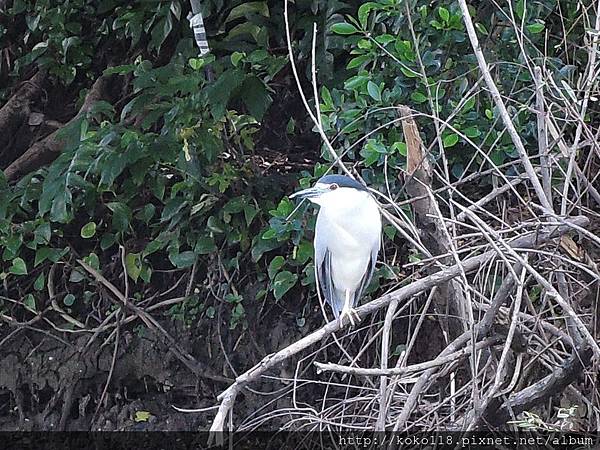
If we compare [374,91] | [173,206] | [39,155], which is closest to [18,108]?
[39,155]

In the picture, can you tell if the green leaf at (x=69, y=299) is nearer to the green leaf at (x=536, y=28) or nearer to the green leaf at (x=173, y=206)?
the green leaf at (x=173, y=206)

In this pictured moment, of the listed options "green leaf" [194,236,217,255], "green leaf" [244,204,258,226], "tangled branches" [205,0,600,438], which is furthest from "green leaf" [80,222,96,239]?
"tangled branches" [205,0,600,438]

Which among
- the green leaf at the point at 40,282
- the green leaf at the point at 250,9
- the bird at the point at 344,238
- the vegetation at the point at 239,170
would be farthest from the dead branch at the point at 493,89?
the green leaf at the point at 40,282

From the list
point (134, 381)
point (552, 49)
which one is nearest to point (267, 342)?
point (134, 381)

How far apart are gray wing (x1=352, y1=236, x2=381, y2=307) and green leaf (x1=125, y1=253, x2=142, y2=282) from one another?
3.56ft

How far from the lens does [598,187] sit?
8.93 ft

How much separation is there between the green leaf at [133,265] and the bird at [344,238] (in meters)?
1.01

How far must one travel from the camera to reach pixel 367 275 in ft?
8.42

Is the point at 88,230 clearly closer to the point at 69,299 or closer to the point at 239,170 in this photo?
the point at 69,299

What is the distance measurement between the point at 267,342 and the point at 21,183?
1084 millimetres

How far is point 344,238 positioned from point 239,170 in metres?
0.82

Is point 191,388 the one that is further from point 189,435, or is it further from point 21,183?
point 21,183

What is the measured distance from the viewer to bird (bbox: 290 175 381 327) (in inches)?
86.2

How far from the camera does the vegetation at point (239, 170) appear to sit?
2.37 metres
